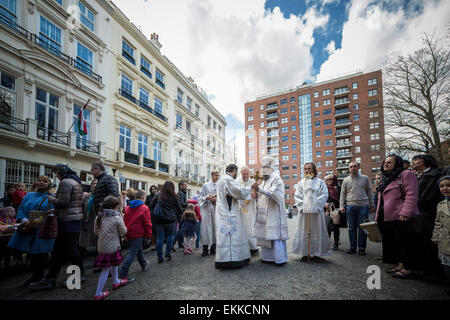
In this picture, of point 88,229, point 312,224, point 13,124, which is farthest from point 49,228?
point 13,124

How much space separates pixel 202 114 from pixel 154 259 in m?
27.6

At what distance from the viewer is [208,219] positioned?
19.5 feet

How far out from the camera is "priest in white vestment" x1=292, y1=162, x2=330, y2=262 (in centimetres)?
461

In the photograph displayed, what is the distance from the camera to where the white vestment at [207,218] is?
582 cm

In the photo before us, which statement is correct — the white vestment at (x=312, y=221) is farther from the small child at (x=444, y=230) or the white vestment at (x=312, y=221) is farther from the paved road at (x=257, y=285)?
the small child at (x=444, y=230)

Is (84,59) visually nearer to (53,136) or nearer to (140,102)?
(140,102)

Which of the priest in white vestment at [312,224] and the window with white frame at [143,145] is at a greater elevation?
the window with white frame at [143,145]

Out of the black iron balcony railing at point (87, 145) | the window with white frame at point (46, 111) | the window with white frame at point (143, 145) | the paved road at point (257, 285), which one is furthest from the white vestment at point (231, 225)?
the window with white frame at point (143, 145)

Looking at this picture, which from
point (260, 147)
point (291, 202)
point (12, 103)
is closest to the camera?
point (12, 103)

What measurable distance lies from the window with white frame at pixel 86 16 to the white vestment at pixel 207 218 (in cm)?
1486

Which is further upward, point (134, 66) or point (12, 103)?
point (134, 66)
